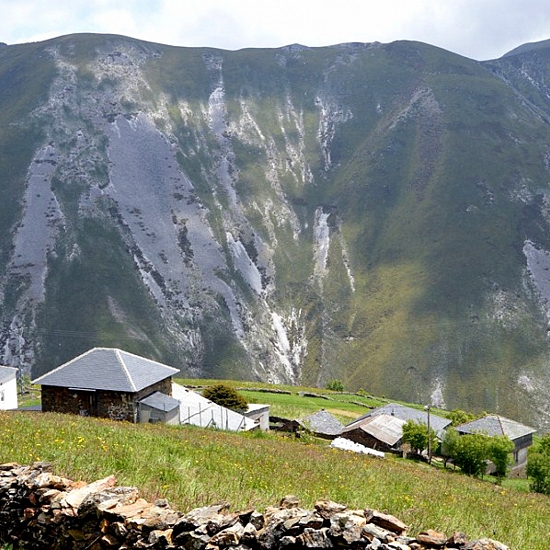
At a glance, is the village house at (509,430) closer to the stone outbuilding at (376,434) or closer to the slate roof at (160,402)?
the stone outbuilding at (376,434)

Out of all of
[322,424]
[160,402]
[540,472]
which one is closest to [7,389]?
[160,402]

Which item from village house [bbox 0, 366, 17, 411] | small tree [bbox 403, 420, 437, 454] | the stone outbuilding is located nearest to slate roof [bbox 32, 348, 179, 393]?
the stone outbuilding

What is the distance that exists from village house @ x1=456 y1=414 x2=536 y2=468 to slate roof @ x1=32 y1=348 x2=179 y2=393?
37.2 m

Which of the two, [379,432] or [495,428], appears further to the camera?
[495,428]

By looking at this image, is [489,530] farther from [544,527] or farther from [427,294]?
[427,294]

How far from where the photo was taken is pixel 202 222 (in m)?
172

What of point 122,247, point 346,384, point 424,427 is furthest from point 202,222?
point 424,427

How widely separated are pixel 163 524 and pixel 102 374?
3778 cm

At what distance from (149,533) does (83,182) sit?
171574 millimetres

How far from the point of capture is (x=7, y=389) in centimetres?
6519

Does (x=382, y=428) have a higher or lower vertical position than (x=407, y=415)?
higher

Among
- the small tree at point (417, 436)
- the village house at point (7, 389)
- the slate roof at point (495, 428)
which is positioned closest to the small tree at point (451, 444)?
the small tree at point (417, 436)

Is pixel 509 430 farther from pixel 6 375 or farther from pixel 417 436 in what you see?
pixel 6 375

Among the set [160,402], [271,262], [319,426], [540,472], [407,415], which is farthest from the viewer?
[271,262]
